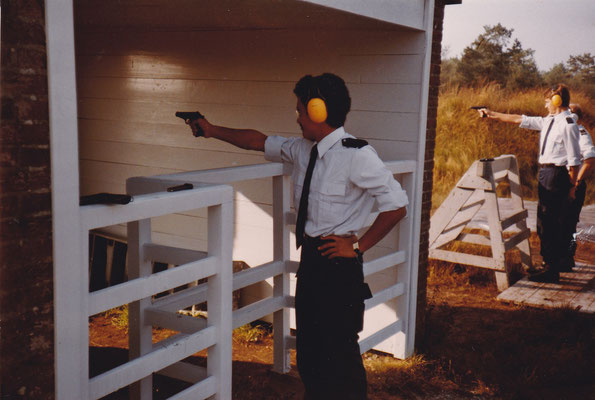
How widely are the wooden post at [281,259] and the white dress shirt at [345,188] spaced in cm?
102

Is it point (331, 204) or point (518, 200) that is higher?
point (331, 204)

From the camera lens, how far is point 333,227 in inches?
151

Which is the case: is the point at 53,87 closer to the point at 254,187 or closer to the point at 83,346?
the point at 83,346

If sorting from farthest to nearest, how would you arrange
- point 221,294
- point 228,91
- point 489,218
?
point 489,218, point 228,91, point 221,294

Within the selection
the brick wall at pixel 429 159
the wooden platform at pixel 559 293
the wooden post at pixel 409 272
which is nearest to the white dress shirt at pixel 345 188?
the wooden post at pixel 409 272

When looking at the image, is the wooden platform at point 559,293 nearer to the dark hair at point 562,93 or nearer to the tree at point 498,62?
the dark hair at point 562,93

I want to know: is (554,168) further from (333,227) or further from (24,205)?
(24,205)

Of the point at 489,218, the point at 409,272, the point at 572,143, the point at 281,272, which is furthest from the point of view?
the point at 489,218

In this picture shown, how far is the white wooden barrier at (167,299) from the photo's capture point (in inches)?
115

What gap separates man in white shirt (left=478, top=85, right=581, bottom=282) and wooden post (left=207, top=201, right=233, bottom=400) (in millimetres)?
5351

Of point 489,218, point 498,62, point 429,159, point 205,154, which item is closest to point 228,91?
point 205,154

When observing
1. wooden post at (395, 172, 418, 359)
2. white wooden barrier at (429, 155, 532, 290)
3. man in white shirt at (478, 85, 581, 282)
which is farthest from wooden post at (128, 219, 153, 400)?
man in white shirt at (478, 85, 581, 282)

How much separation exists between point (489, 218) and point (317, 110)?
5229 millimetres

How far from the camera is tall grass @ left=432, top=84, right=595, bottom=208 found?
16359mm
